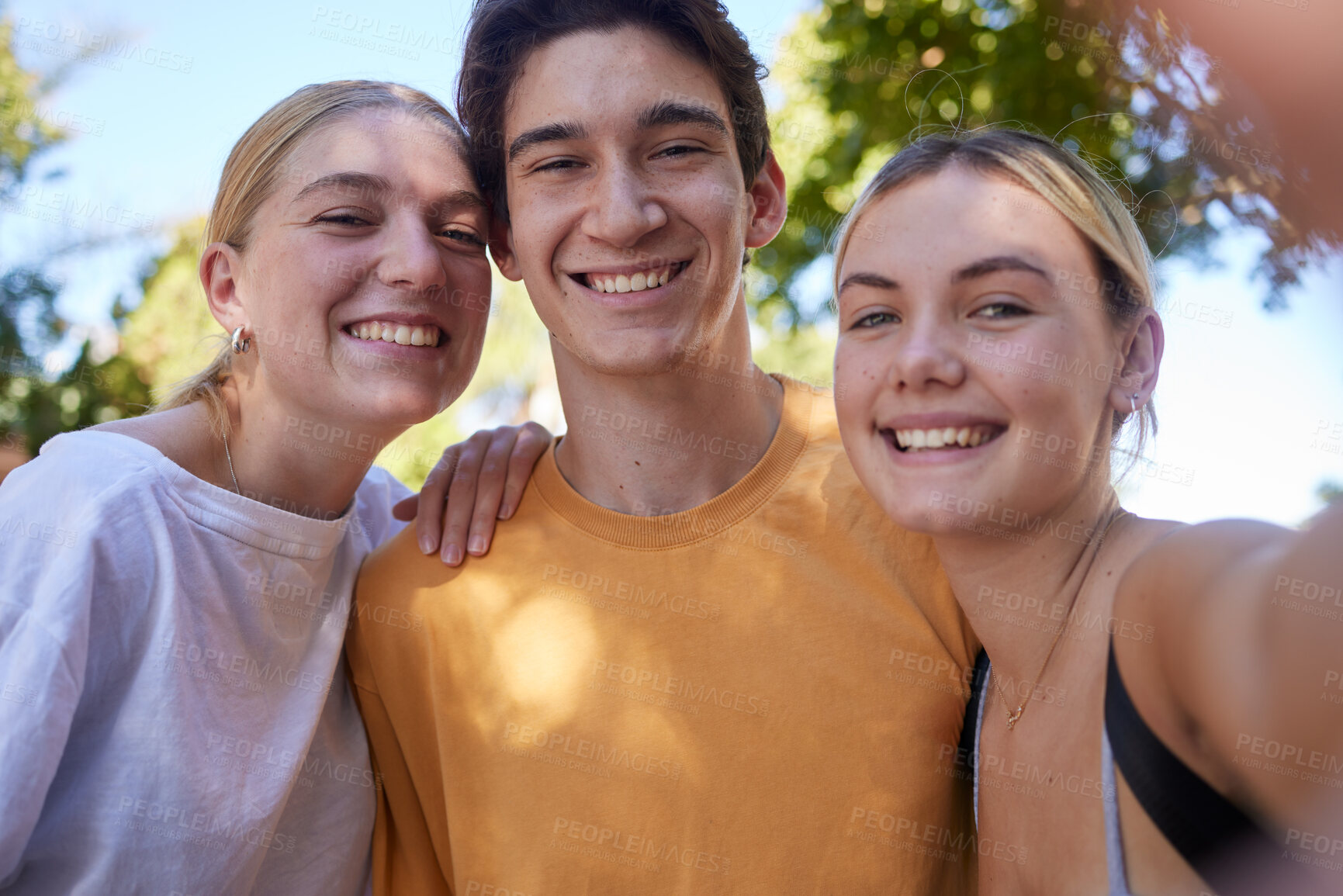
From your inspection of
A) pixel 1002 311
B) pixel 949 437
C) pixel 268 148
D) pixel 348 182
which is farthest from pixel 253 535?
→ pixel 1002 311

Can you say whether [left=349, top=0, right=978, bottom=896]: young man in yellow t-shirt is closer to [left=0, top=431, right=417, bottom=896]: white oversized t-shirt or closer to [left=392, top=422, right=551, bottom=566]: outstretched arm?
[left=392, top=422, right=551, bottom=566]: outstretched arm

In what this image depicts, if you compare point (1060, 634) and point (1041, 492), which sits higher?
point (1041, 492)

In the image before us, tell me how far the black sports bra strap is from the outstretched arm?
1.58m

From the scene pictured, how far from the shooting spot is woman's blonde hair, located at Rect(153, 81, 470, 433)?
261 cm

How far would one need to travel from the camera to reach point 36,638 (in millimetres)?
1933

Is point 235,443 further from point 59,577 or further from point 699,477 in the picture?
point 699,477

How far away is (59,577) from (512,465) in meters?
1.12

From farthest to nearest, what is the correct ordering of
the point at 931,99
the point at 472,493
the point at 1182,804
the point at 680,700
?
the point at 931,99
the point at 472,493
the point at 680,700
the point at 1182,804

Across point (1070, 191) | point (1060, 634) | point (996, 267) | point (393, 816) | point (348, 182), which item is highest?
point (1070, 191)

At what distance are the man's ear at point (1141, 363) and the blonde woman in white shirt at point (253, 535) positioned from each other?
153 cm

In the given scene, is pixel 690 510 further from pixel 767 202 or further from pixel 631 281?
pixel 767 202

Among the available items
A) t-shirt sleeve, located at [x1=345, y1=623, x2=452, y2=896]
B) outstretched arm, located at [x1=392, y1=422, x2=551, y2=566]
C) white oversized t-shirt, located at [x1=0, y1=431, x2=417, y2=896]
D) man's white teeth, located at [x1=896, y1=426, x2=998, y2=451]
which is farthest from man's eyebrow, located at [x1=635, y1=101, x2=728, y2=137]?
t-shirt sleeve, located at [x1=345, y1=623, x2=452, y2=896]

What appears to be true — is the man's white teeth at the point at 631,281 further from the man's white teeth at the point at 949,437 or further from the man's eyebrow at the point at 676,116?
the man's white teeth at the point at 949,437

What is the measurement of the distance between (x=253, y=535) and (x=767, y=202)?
173cm
